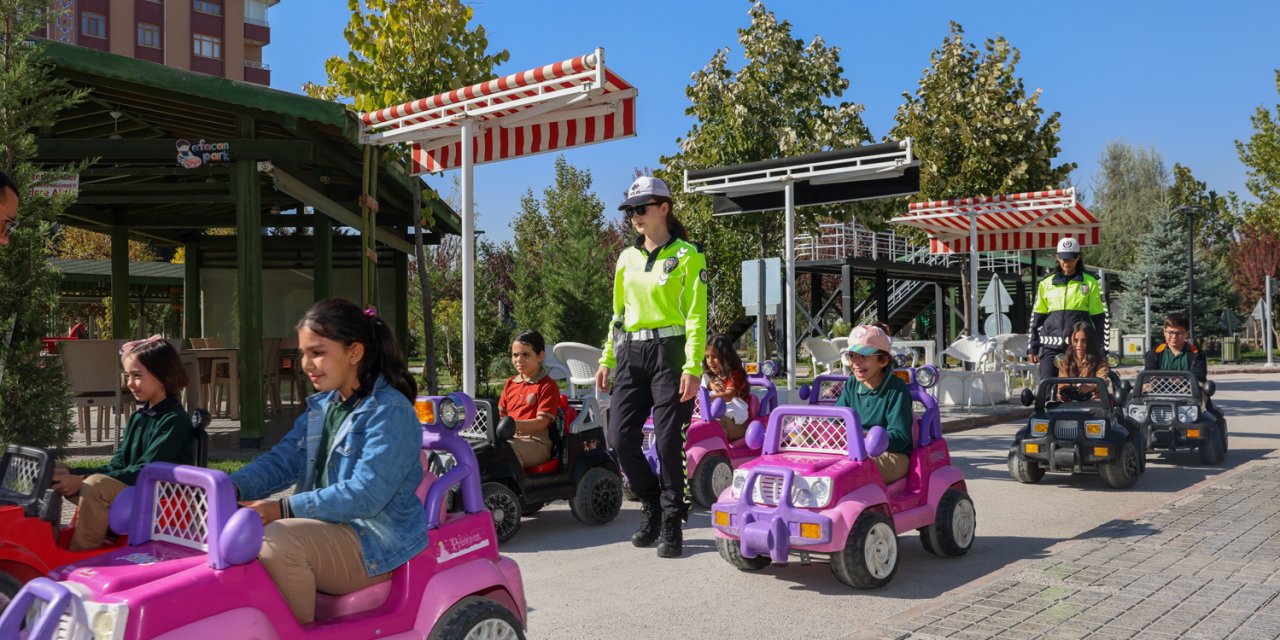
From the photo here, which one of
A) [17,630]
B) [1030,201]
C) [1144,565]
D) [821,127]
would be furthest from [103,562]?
[821,127]

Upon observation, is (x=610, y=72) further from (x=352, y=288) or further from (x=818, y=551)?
(x=352, y=288)

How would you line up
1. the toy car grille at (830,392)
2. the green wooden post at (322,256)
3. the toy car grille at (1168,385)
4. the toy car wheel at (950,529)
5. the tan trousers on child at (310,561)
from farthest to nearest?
1. the green wooden post at (322,256)
2. the toy car grille at (1168,385)
3. the toy car grille at (830,392)
4. the toy car wheel at (950,529)
5. the tan trousers on child at (310,561)

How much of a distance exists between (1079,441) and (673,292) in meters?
4.31

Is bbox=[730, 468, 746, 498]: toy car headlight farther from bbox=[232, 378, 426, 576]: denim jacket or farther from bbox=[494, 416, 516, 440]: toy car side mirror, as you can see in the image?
bbox=[232, 378, 426, 576]: denim jacket

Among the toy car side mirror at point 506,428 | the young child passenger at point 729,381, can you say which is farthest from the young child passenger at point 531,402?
the young child passenger at point 729,381

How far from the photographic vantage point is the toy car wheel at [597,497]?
296 inches

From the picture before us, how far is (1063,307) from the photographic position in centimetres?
1106

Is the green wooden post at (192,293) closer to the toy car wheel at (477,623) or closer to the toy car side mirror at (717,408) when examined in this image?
the toy car side mirror at (717,408)

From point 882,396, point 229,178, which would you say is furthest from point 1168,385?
point 229,178

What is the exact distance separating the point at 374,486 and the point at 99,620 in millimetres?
828

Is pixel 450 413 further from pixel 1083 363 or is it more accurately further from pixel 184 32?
pixel 184 32

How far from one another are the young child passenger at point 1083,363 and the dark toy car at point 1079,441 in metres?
0.31

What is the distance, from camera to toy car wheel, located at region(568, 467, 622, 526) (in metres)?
7.53

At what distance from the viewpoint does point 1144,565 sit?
5809 mm
